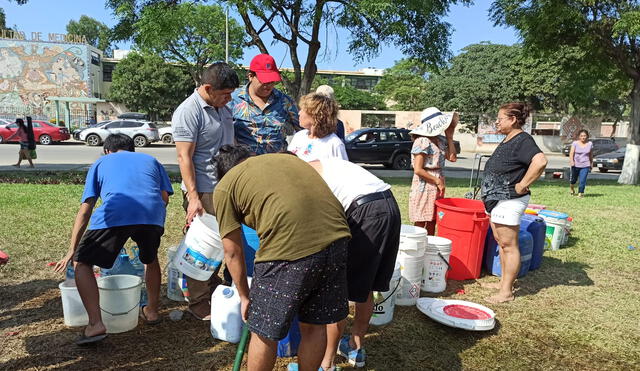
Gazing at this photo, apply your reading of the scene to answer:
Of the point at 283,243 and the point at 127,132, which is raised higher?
the point at 283,243

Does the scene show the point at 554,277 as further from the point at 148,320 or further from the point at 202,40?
the point at 202,40

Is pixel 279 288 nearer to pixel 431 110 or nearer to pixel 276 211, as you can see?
pixel 276 211

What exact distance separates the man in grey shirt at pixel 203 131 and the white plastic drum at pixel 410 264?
1650mm

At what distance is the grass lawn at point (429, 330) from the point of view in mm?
2877

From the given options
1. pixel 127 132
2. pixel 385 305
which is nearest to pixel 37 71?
pixel 127 132

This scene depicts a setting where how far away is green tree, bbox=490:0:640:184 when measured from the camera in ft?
39.6

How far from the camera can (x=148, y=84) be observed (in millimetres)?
39000

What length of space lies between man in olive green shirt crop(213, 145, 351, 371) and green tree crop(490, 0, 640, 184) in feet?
42.0

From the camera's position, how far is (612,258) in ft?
18.4

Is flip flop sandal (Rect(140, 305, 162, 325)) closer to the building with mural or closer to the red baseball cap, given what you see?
the red baseball cap

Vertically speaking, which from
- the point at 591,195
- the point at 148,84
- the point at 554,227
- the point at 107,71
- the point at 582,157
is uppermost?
the point at 107,71

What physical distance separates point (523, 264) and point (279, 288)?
12.0 ft

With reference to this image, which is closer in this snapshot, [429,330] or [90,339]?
[90,339]

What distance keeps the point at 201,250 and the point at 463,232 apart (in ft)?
8.70
